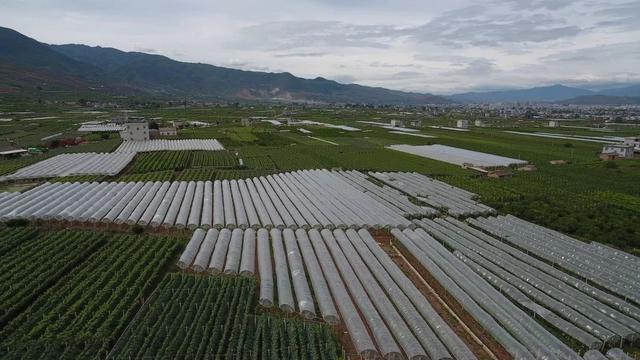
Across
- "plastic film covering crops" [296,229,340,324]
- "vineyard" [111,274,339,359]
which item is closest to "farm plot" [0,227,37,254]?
"vineyard" [111,274,339,359]

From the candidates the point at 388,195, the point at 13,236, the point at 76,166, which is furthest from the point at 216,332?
the point at 76,166

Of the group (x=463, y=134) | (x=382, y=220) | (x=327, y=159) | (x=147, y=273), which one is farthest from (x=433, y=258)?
(x=463, y=134)

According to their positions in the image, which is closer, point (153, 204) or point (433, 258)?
point (433, 258)

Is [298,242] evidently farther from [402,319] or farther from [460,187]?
[460,187]

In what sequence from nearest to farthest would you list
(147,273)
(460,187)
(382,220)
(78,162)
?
(147,273), (382,220), (460,187), (78,162)

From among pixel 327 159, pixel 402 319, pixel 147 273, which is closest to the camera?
pixel 402 319

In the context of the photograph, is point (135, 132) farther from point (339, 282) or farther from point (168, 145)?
point (339, 282)
